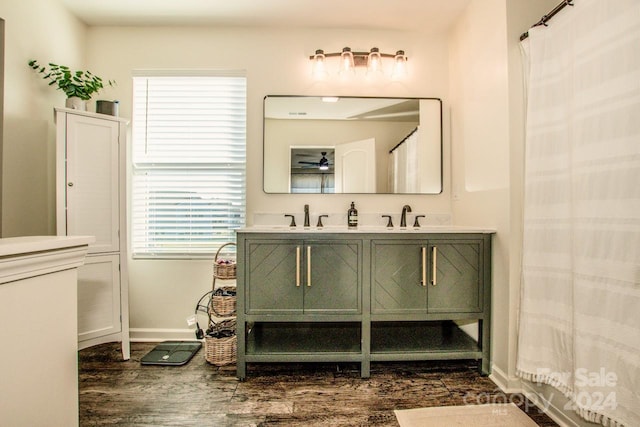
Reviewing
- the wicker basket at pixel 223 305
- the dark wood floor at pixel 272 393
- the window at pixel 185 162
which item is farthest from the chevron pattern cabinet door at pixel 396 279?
the window at pixel 185 162

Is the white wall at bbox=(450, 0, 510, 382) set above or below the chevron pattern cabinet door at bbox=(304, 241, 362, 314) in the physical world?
above

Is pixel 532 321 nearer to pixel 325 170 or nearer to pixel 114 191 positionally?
pixel 325 170

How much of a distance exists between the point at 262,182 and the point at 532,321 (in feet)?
6.69

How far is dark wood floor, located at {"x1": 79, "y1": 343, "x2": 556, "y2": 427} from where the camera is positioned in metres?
1.57

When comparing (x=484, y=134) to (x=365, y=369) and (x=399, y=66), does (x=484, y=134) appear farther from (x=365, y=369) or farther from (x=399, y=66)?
(x=365, y=369)

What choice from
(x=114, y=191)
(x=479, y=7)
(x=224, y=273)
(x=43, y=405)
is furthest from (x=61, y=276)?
(x=479, y=7)

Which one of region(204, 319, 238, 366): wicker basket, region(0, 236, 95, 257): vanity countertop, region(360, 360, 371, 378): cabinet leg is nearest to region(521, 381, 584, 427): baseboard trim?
region(360, 360, 371, 378): cabinet leg

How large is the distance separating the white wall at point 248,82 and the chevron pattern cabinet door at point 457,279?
63 centimetres

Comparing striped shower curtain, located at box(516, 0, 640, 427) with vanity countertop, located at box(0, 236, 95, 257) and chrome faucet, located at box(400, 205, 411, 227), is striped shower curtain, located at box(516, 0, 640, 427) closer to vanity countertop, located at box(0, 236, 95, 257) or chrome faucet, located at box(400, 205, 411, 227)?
chrome faucet, located at box(400, 205, 411, 227)

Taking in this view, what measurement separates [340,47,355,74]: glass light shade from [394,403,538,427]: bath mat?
7.98ft

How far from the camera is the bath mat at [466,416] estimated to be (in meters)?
1.53

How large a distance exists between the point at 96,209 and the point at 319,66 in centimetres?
198

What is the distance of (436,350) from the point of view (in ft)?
6.42

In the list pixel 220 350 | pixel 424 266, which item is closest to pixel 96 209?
pixel 220 350
